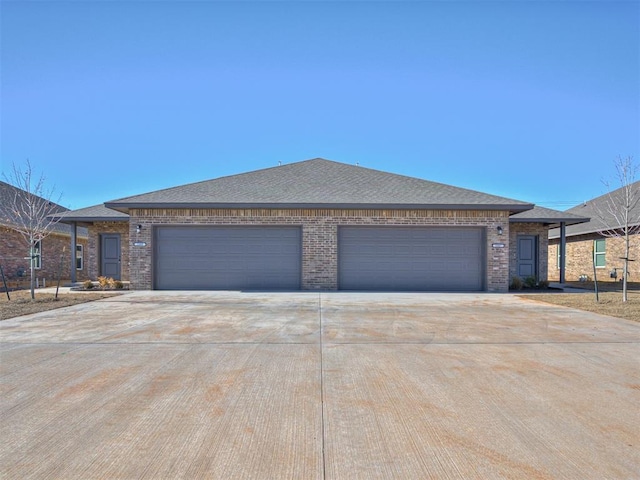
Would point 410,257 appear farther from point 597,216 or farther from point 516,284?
point 597,216

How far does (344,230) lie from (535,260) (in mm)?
9019

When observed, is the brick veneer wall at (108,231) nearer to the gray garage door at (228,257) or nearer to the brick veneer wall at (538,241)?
the gray garage door at (228,257)

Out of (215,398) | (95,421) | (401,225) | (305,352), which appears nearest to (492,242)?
(401,225)

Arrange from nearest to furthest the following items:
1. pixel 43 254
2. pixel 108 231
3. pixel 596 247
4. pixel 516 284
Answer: pixel 516 284, pixel 108 231, pixel 43 254, pixel 596 247

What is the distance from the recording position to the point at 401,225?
48.4ft

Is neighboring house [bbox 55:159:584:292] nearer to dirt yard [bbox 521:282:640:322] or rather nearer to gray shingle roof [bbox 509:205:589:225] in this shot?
gray shingle roof [bbox 509:205:589:225]

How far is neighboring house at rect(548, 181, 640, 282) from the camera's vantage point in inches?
752

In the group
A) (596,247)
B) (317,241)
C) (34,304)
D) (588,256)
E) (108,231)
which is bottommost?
(34,304)

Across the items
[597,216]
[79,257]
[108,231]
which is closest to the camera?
[108,231]

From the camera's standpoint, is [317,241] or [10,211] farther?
[10,211]

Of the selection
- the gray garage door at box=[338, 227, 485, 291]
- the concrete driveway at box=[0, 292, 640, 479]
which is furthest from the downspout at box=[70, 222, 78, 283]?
the gray garage door at box=[338, 227, 485, 291]

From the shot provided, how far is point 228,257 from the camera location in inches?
588

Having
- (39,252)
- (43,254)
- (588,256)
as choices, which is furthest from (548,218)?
(43,254)

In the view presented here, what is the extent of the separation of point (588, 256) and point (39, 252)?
26.7 meters
